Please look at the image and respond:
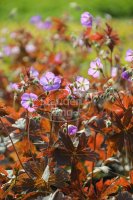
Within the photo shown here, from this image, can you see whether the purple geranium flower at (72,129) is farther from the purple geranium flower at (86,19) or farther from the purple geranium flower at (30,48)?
the purple geranium flower at (30,48)

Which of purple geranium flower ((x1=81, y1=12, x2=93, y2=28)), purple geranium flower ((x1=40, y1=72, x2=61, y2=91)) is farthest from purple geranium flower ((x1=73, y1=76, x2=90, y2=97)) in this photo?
purple geranium flower ((x1=81, y1=12, x2=93, y2=28))

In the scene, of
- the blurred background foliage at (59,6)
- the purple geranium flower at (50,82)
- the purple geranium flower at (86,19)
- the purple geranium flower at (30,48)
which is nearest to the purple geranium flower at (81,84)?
the purple geranium flower at (50,82)

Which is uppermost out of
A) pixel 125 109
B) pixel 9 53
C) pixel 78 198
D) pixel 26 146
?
pixel 9 53

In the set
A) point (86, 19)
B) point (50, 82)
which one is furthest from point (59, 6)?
point (50, 82)

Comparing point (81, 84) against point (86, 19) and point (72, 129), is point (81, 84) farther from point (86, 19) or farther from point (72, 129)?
point (86, 19)

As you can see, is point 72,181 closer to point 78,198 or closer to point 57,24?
point 78,198

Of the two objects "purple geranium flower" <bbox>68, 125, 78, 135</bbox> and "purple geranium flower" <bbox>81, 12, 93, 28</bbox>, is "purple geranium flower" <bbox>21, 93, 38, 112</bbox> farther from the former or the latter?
"purple geranium flower" <bbox>81, 12, 93, 28</bbox>

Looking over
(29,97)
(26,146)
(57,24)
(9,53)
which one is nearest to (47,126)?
(26,146)

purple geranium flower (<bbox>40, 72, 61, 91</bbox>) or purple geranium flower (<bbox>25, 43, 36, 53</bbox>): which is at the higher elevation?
purple geranium flower (<bbox>25, 43, 36, 53</bbox>)
